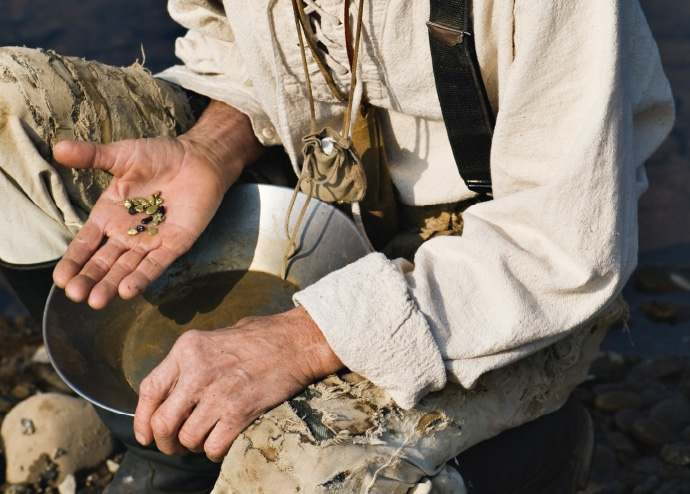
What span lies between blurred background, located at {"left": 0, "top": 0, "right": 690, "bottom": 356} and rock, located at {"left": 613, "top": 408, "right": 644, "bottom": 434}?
269 millimetres

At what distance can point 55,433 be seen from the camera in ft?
6.02

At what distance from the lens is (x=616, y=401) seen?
199 cm

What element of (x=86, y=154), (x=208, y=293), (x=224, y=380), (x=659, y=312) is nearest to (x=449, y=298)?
(x=224, y=380)

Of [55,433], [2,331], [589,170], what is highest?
[589,170]

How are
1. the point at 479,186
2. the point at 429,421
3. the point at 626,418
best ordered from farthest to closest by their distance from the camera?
the point at 626,418 < the point at 479,186 < the point at 429,421

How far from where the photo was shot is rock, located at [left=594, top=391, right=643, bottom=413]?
1.99 m

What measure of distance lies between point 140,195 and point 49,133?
20 cm

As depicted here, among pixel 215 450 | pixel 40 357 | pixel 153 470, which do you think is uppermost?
pixel 215 450

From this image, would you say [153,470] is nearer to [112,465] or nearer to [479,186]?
[112,465]

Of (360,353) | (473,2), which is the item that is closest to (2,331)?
(360,353)

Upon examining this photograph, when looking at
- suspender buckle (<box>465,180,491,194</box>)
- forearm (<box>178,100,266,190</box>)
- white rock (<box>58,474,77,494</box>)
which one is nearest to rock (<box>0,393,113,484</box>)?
white rock (<box>58,474,77,494</box>)

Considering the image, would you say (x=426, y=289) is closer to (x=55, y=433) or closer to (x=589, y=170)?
(x=589, y=170)

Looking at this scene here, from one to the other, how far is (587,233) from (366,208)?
0.54 metres

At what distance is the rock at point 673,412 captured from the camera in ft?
6.27
